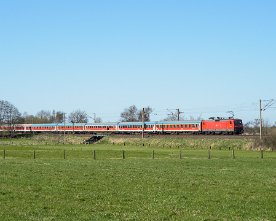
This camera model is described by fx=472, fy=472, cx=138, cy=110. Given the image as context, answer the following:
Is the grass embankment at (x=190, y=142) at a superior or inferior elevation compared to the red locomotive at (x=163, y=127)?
inferior

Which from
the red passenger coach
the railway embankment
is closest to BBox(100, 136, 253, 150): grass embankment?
the railway embankment

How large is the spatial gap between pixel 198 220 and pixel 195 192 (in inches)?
231

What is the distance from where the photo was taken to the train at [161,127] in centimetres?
9473

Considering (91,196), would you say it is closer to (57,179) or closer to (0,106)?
(57,179)

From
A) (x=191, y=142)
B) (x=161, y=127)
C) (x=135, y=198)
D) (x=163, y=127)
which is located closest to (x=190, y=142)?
(x=191, y=142)

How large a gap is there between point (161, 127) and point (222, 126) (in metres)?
17.3

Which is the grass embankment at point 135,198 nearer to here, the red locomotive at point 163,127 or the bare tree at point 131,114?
the red locomotive at point 163,127

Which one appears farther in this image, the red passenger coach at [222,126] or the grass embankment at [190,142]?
the red passenger coach at [222,126]

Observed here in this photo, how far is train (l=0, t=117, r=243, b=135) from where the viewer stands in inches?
3730

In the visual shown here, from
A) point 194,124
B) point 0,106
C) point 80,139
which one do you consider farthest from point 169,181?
point 0,106

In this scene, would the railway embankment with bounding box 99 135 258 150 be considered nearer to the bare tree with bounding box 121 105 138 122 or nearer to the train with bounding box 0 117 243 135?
the train with bounding box 0 117 243 135

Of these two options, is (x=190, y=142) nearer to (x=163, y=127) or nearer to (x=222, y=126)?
(x=222, y=126)

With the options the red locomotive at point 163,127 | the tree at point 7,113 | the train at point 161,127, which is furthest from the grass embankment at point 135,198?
the tree at point 7,113

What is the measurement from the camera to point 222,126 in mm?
95000
